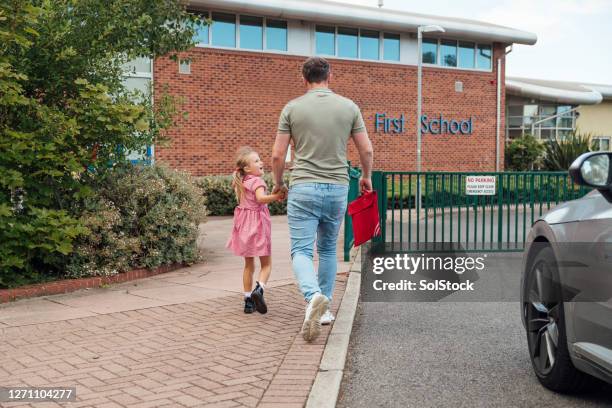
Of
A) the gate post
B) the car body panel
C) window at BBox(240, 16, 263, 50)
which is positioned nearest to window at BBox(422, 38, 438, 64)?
window at BBox(240, 16, 263, 50)

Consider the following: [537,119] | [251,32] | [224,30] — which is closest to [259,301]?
[224,30]

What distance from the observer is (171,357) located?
4.56 metres

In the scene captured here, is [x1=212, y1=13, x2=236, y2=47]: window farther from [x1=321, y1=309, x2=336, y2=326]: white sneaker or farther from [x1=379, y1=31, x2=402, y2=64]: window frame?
[x1=321, y1=309, x2=336, y2=326]: white sneaker

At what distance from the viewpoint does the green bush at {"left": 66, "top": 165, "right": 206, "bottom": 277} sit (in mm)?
7281

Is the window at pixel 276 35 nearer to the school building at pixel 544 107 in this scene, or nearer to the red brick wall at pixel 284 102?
the red brick wall at pixel 284 102

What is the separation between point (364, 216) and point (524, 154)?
998 inches

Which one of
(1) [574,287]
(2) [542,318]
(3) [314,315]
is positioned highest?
(1) [574,287]

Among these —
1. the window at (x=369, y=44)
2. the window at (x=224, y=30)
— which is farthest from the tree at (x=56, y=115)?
the window at (x=369, y=44)

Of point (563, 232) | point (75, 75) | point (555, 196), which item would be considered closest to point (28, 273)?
point (75, 75)

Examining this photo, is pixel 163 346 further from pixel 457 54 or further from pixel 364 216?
pixel 457 54

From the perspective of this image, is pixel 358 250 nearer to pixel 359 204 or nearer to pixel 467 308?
pixel 467 308

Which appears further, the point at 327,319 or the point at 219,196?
the point at 219,196

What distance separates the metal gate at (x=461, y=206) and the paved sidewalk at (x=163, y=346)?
9.43 ft

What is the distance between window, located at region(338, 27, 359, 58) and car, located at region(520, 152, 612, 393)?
20.5 metres
